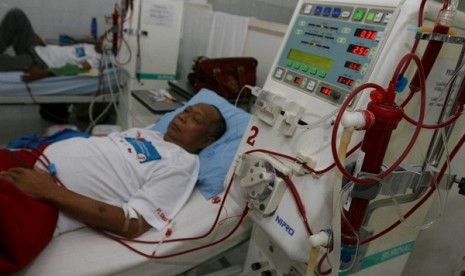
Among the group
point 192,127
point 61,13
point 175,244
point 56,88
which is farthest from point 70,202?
point 61,13

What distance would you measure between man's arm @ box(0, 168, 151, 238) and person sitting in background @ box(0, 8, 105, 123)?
1.88 meters

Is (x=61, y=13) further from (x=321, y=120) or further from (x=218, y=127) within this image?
(x=321, y=120)

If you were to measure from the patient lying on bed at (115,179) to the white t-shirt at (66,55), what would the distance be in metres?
1.89

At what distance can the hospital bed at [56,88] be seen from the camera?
2713 millimetres

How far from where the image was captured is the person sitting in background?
9.49 feet

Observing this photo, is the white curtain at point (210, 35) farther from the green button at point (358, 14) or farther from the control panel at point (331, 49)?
the green button at point (358, 14)

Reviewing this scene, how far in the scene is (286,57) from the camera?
1118 millimetres

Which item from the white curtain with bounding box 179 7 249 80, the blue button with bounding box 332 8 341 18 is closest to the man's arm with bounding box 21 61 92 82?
the white curtain with bounding box 179 7 249 80

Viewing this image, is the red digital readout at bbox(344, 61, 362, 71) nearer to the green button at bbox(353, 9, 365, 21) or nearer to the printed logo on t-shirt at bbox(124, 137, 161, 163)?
the green button at bbox(353, 9, 365, 21)

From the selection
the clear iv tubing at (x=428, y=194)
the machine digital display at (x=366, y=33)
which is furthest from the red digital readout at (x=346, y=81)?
the clear iv tubing at (x=428, y=194)

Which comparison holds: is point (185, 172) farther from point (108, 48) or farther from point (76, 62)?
point (76, 62)

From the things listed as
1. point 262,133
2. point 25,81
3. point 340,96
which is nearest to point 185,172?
point 262,133

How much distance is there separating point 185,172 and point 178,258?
389 millimetres

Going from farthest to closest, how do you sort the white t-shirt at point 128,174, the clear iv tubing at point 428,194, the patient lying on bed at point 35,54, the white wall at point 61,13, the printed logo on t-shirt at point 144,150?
the white wall at point 61,13 → the patient lying on bed at point 35,54 → the printed logo on t-shirt at point 144,150 → the white t-shirt at point 128,174 → the clear iv tubing at point 428,194
